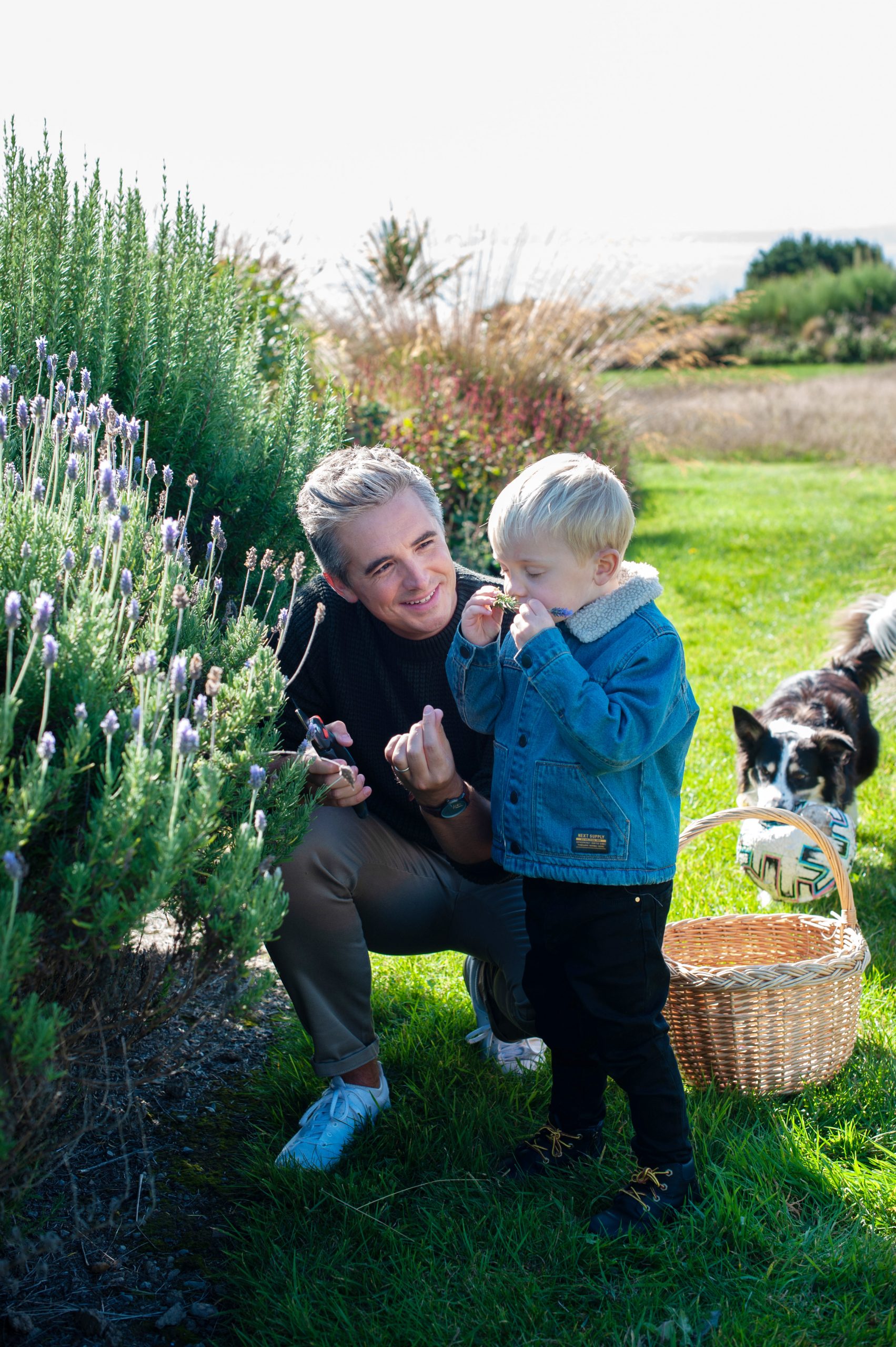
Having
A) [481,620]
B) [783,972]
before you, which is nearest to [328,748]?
[481,620]

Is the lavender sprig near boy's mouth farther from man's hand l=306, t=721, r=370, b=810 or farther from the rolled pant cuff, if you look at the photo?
the rolled pant cuff

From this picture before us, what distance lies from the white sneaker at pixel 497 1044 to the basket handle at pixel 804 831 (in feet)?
2.20

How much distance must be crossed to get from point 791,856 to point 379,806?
5.11ft

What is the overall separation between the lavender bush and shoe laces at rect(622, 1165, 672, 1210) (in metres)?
1.09

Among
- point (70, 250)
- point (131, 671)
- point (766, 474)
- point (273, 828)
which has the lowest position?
point (766, 474)

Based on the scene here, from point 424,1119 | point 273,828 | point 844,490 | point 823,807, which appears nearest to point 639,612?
point 273,828

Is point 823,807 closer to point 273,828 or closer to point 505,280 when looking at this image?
point 273,828

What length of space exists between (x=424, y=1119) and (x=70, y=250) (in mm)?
2724

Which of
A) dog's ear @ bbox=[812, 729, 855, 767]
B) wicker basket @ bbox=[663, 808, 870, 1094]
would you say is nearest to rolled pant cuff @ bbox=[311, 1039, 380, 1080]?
wicker basket @ bbox=[663, 808, 870, 1094]

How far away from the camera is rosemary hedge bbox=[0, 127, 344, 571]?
3.08 meters

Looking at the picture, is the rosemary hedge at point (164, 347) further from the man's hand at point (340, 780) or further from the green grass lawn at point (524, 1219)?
the green grass lawn at point (524, 1219)

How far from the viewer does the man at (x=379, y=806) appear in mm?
2547

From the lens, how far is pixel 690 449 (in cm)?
1789

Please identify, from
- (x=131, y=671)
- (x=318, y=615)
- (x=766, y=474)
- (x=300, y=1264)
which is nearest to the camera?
(x=131, y=671)
